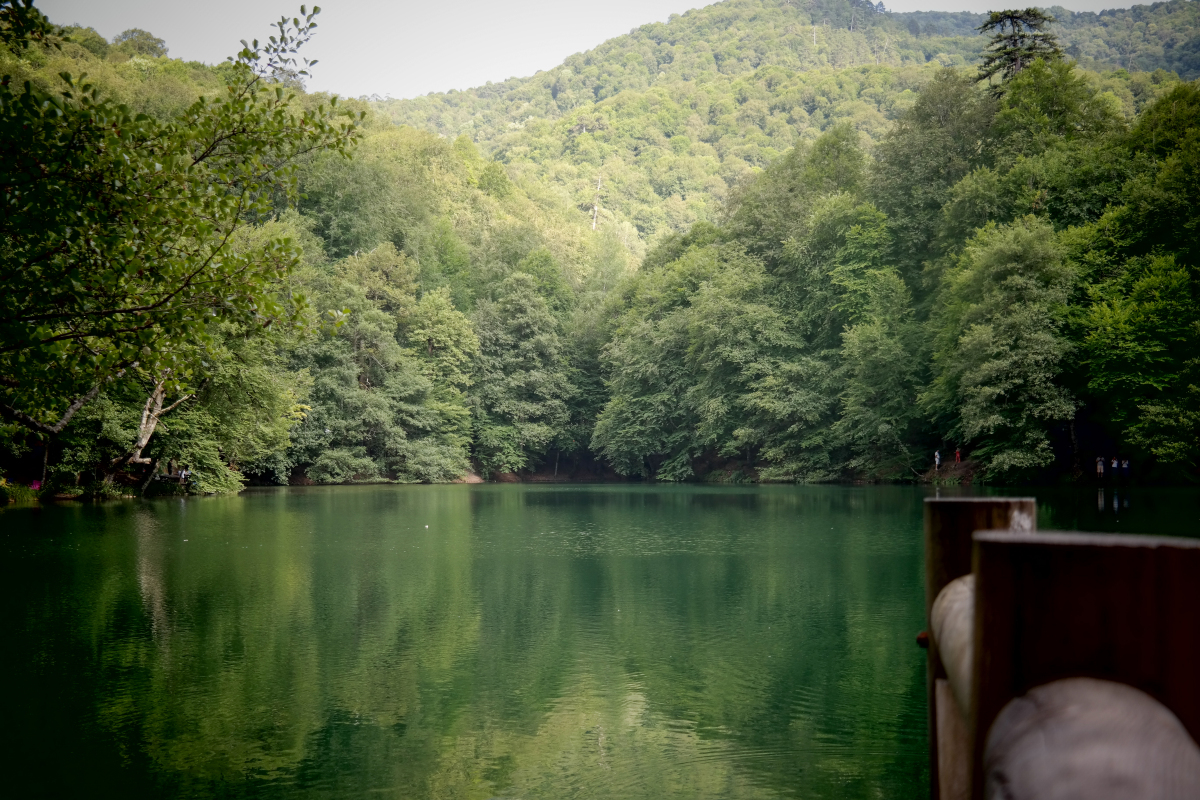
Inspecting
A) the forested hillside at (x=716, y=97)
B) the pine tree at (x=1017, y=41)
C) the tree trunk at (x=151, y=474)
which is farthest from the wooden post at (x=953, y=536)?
the forested hillside at (x=716, y=97)

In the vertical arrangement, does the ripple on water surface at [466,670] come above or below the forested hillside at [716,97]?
below

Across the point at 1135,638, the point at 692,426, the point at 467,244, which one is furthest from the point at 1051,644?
the point at 467,244

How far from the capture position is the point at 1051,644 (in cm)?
124

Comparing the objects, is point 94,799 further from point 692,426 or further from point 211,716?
point 692,426

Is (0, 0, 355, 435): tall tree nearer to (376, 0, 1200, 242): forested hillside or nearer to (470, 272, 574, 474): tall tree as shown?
(470, 272, 574, 474): tall tree

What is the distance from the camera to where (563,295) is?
67750mm

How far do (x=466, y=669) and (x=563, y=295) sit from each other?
60192 millimetres

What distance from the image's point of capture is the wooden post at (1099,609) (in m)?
1.18

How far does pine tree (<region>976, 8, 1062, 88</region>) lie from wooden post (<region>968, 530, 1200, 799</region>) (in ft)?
166

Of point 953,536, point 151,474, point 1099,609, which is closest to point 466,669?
point 953,536

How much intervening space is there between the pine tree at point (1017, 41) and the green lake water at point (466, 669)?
117 ft

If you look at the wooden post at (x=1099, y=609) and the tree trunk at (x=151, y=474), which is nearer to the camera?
the wooden post at (x=1099, y=609)

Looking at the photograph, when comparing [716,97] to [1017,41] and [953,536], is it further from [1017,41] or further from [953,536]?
[953,536]

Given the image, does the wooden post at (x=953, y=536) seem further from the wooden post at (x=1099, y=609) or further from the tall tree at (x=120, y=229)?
the tall tree at (x=120, y=229)
